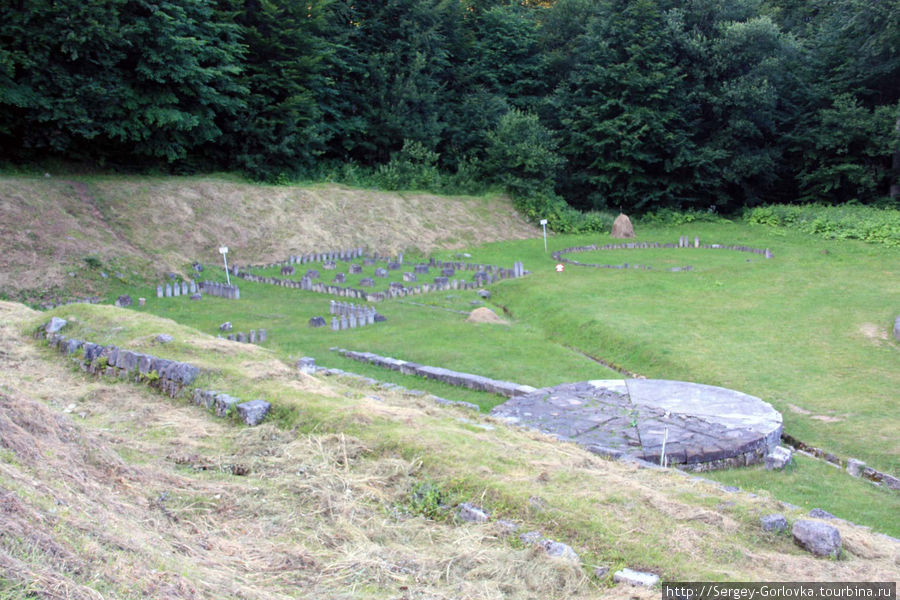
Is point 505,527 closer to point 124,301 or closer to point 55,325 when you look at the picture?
point 55,325

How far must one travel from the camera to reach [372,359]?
1205 cm

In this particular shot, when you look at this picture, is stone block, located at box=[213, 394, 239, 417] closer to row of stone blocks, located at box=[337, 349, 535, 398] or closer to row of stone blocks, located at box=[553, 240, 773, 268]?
row of stone blocks, located at box=[337, 349, 535, 398]

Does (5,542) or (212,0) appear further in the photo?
(212,0)

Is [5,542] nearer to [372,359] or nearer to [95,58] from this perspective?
[372,359]

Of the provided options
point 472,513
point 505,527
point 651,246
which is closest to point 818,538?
point 505,527

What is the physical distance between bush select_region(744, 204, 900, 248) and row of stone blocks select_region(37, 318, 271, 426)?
23.9m

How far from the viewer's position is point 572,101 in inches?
1503

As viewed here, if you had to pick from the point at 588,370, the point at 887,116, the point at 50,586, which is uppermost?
the point at 887,116

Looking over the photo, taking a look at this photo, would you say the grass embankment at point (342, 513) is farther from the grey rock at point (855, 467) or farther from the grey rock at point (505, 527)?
the grey rock at point (855, 467)

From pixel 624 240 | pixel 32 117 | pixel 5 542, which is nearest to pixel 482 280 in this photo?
pixel 624 240

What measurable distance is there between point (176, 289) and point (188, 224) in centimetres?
553

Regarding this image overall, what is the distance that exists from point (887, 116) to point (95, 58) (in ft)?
108

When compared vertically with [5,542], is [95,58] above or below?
above

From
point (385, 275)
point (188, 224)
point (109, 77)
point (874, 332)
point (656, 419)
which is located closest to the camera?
point (656, 419)
